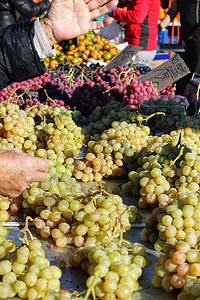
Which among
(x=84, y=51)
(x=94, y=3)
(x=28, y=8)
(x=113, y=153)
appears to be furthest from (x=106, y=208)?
(x=28, y=8)

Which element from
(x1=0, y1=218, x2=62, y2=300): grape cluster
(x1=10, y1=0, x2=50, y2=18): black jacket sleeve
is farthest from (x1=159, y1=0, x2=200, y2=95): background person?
(x1=0, y1=218, x2=62, y2=300): grape cluster

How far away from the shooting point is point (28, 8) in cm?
504

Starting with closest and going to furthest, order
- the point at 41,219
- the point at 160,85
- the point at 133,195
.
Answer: the point at 41,219 < the point at 133,195 < the point at 160,85

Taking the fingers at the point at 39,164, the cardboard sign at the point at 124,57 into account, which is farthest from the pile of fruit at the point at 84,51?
the fingers at the point at 39,164

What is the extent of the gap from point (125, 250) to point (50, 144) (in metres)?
0.92

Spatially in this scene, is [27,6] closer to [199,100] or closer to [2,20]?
[2,20]

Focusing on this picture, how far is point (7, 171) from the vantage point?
99cm

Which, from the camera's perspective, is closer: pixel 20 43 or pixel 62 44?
pixel 20 43

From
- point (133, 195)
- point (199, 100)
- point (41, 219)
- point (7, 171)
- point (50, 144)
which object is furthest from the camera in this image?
point (199, 100)

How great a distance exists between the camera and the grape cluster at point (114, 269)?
35.4 inches

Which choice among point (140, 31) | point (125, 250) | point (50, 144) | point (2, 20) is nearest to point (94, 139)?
point (50, 144)

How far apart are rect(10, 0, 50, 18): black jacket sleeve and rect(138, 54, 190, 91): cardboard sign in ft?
9.92

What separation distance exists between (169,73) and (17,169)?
2.09 m

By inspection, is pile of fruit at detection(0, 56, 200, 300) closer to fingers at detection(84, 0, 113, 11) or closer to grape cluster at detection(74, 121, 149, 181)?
grape cluster at detection(74, 121, 149, 181)
